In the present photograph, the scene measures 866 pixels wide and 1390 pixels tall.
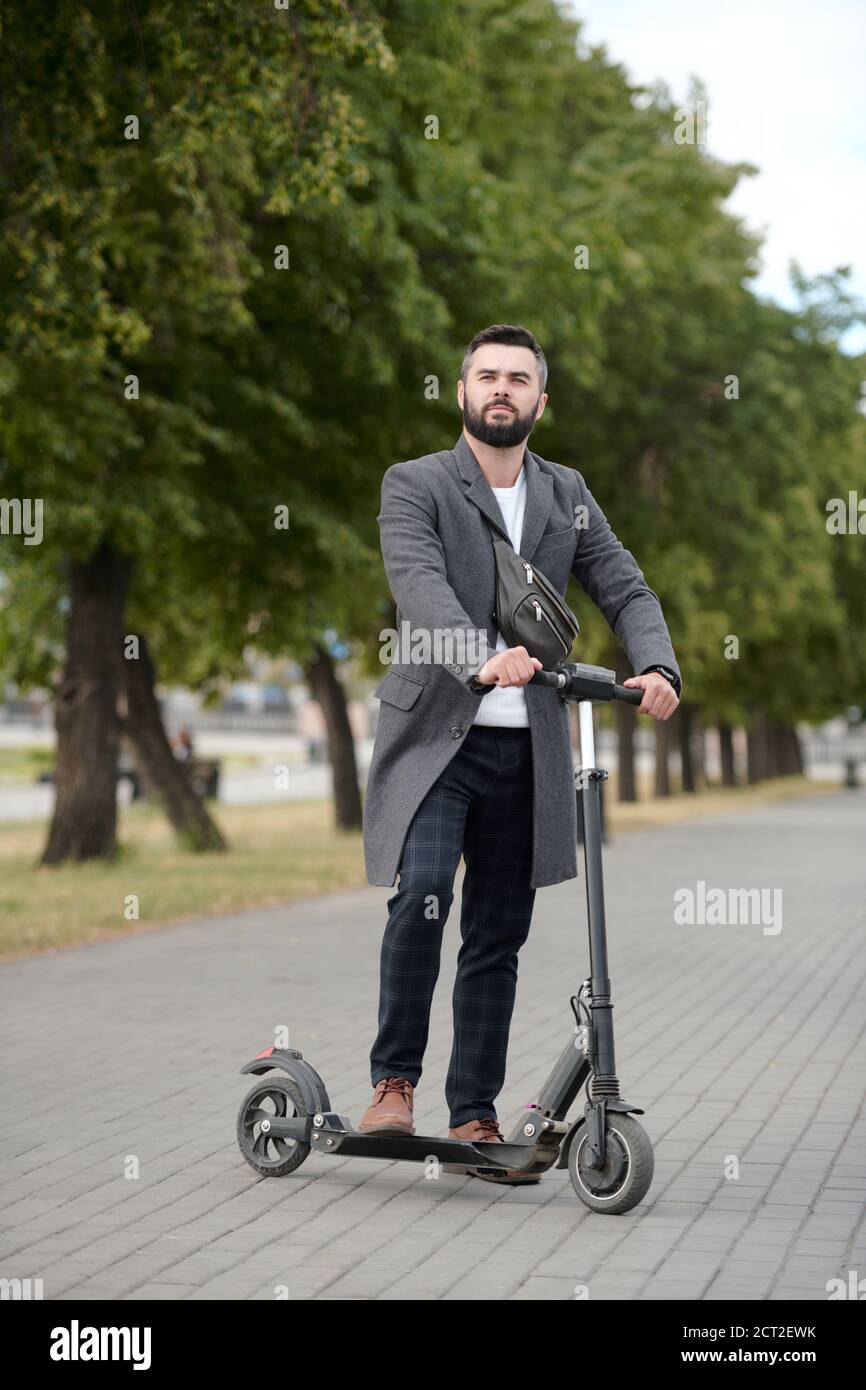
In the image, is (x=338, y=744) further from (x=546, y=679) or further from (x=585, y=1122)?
(x=546, y=679)

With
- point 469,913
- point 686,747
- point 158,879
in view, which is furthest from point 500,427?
point 686,747

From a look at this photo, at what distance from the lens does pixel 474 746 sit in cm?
519

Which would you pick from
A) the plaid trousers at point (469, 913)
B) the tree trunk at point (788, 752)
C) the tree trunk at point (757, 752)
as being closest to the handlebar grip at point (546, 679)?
the plaid trousers at point (469, 913)

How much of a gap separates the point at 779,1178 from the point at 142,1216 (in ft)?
5.69

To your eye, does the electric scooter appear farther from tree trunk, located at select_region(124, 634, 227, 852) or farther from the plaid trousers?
tree trunk, located at select_region(124, 634, 227, 852)

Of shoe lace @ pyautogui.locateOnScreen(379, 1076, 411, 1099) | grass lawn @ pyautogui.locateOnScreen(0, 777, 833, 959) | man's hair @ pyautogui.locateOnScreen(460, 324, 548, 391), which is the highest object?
man's hair @ pyautogui.locateOnScreen(460, 324, 548, 391)

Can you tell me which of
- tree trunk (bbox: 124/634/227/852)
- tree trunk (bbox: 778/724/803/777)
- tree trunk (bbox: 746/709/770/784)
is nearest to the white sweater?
tree trunk (bbox: 124/634/227/852)

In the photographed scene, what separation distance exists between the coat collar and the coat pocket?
46 centimetres

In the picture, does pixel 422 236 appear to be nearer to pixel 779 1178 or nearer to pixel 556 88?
pixel 556 88

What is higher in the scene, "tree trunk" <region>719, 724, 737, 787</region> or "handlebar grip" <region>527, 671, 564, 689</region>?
"handlebar grip" <region>527, 671, 564, 689</region>

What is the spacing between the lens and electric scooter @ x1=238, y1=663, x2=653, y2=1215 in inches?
194

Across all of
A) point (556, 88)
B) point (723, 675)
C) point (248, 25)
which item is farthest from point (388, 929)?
point (723, 675)

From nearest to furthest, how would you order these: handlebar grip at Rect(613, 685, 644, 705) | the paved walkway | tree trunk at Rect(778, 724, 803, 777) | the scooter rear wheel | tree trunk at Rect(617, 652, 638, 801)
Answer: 1. the paved walkway
2. handlebar grip at Rect(613, 685, 644, 705)
3. the scooter rear wheel
4. tree trunk at Rect(617, 652, 638, 801)
5. tree trunk at Rect(778, 724, 803, 777)

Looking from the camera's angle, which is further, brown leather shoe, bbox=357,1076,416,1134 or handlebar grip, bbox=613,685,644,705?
brown leather shoe, bbox=357,1076,416,1134
